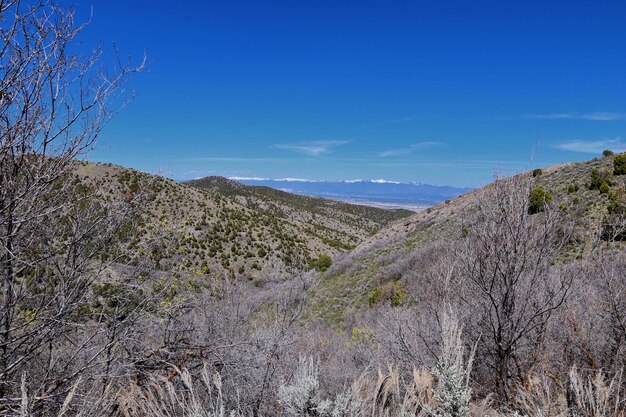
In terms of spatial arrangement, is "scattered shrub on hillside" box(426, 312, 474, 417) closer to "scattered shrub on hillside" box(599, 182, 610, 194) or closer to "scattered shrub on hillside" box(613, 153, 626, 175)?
"scattered shrub on hillside" box(599, 182, 610, 194)

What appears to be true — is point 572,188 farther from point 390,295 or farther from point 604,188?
point 390,295

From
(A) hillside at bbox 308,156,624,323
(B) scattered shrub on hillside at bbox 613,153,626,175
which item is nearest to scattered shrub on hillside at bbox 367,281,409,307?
(A) hillside at bbox 308,156,624,323

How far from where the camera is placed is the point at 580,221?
16328mm

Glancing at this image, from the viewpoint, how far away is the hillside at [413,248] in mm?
16312

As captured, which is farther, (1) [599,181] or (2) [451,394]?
(1) [599,181]

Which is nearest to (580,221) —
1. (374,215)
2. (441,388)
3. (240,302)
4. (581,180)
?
(581,180)

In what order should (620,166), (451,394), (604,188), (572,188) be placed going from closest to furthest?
(451,394), (604,188), (620,166), (572,188)

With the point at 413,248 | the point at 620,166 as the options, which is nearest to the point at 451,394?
the point at 413,248

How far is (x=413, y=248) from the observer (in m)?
24.9

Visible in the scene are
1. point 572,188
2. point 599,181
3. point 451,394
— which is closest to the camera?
point 451,394

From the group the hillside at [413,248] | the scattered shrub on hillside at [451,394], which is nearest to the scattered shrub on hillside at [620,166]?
the hillside at [413,248]

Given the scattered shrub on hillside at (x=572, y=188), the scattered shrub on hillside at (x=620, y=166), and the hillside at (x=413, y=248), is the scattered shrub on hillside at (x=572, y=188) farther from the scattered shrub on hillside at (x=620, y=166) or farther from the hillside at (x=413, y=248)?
the scattered shrub on hillside at (x=620, y=166)

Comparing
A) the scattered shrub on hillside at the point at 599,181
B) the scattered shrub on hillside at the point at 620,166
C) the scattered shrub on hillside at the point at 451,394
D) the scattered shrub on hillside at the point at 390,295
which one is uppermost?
the scattered shrub on hillside at the point at 620,166

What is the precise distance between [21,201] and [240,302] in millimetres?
5193
